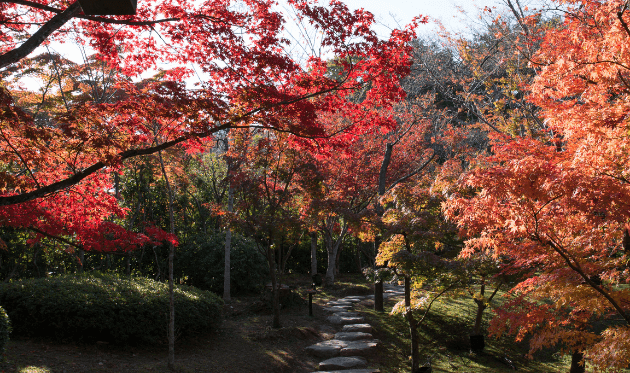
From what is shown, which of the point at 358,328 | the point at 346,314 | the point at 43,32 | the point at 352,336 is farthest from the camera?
the point at 346,314

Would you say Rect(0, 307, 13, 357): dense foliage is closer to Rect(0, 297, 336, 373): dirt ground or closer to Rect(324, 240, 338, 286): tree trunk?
Rect(0, 297, 336, 373): dirt ground

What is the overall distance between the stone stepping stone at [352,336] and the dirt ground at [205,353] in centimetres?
40

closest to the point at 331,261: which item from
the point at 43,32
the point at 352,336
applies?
the point at 352,336

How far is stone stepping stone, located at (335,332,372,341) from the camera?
7273 millimetres

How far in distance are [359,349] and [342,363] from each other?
72 centimetres

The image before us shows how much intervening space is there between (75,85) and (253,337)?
9.00 meters

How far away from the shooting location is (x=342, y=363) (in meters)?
5.96

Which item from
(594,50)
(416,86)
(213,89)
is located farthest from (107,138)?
(416,86)

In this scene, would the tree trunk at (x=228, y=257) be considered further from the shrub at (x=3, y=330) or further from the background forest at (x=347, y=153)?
the shrub at (x=3, y=330)

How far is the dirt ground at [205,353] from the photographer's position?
4.99 m

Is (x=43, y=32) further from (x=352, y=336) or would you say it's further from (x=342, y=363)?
(x=352, y=336)

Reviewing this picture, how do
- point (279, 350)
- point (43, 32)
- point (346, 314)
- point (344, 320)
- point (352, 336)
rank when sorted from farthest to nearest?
1. point (346, 314)
2. point (344, 320)
3. point (352, 336)
4. point (279, 350)
5. point (43, 32)

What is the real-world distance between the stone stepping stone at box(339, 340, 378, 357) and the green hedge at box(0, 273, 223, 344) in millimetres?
2679

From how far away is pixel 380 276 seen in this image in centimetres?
615
